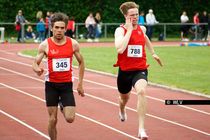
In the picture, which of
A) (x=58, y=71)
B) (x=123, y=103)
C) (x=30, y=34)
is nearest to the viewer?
(x=58, y=71)

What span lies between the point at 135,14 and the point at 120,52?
2.06 ft

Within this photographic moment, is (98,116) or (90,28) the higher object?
(90,28)

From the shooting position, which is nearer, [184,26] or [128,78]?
[128,78]

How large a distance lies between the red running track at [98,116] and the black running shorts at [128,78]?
2.30 ft

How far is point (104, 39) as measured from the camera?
47156 mm

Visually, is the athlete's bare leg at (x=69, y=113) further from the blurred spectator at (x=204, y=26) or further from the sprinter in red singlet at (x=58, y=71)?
the blurred spectator at (x=204, y=26)

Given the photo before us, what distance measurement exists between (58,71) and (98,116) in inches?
156

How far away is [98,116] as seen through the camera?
1474 centimetres

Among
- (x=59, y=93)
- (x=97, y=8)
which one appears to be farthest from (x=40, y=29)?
(x=59, y=93)

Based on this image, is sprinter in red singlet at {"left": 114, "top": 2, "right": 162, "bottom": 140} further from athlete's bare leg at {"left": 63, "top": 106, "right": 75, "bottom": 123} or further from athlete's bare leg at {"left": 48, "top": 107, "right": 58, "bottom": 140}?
athlete's bare leg at {"left": 48, "top": 107, "right": 58, "bottom": 140}

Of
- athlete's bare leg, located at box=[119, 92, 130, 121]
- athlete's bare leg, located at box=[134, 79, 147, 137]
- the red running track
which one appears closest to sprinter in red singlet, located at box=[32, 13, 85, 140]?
athlete's bare leg, located at box=[134, 79, 147, 137]

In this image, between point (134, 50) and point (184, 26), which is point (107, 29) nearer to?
point (184, 26)

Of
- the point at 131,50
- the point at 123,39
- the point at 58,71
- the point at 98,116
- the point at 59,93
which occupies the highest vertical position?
the point at 123,39

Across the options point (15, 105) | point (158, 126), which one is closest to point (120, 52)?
point (158, 126)
